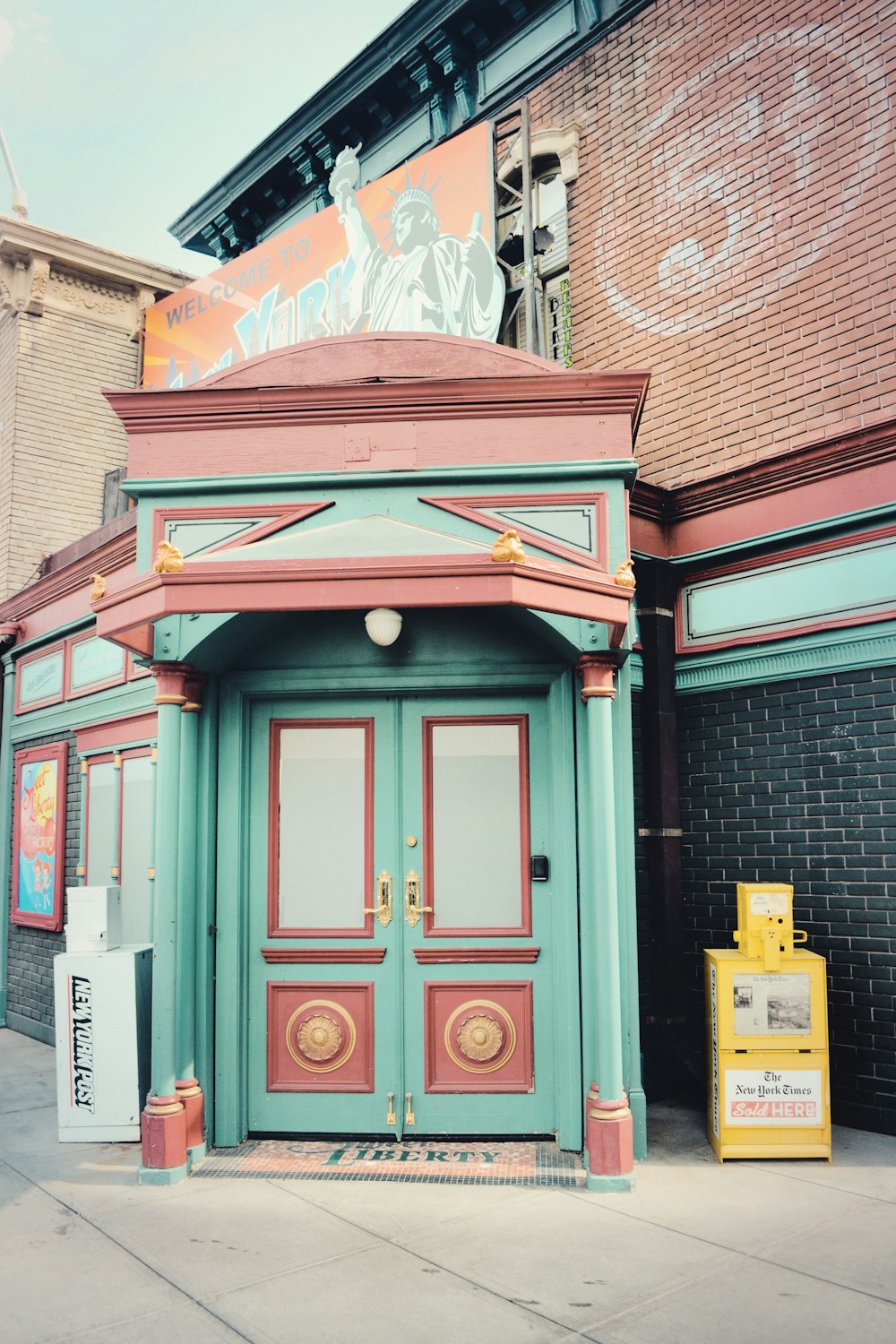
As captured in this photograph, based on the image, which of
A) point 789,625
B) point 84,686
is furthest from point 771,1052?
point 84,686

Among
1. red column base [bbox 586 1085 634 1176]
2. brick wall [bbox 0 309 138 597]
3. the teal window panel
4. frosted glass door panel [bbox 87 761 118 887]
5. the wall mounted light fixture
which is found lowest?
red column base [bbox 586 1085 634 1176]

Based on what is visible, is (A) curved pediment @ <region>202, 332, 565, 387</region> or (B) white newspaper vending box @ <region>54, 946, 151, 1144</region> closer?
(B) white newspaper vending box @ <region>54, 946, 151, 1144</region>

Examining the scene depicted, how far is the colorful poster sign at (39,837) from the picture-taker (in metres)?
9.31

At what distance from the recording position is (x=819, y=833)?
6.58 metres

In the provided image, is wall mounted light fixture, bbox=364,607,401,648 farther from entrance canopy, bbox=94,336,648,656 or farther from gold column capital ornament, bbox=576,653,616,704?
gold column capital ornament, bbox=576,653,616,704

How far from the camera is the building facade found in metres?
5.62

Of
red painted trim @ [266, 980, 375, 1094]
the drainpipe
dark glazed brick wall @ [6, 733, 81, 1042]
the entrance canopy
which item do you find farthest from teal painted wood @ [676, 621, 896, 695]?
dark glazed brick wall @ [6, 733, 81, 1042]

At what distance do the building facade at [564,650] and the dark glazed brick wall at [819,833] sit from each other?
2cm

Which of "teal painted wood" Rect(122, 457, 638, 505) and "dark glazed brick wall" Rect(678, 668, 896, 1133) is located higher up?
"teal painted wood" Rect(122, 457, 638, 505)

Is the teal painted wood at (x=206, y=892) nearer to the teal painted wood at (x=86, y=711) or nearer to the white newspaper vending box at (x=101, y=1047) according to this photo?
the white newspaper vending box at (x=101, y=1047)

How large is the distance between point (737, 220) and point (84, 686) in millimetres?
6437

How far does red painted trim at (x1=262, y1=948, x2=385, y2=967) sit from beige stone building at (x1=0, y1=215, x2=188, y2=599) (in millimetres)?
6917

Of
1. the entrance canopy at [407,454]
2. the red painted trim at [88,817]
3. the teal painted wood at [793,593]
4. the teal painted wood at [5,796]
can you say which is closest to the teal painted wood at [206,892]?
the entrance canopy at [407,454]

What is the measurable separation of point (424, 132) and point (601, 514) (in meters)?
6.55
